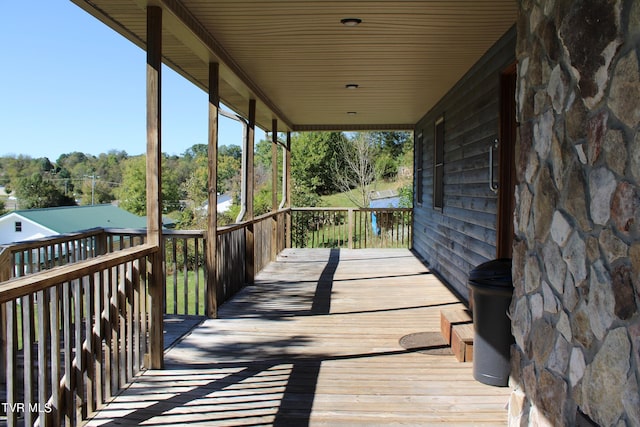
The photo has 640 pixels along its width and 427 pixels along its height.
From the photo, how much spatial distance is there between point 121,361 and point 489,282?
2348 mm

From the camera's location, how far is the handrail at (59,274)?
6.61ft

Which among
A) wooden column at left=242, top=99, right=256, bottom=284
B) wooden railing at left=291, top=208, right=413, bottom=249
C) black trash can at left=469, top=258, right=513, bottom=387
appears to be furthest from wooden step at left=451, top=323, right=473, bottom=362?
wooden railing at left=291, top=208, right=413, bottom=249

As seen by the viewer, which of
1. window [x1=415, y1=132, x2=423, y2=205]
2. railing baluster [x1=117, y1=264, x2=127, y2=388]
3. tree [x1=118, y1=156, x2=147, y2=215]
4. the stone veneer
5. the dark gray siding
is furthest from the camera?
tree [x1=118, y1=156, x2=147, y2=215]

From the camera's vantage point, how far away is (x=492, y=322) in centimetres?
306

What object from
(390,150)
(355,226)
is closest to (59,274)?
(355,226)

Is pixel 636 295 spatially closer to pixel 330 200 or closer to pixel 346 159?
pixel 346 159

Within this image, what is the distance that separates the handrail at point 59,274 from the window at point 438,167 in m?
4.90

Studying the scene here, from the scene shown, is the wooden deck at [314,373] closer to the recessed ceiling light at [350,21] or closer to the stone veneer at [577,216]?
the stone veneer at [577,216]

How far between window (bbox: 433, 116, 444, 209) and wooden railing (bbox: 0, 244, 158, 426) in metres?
4.83

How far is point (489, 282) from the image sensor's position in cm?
305

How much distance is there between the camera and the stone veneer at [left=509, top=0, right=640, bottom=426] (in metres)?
1.53

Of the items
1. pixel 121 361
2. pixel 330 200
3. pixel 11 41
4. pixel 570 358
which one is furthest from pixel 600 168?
pixel 11 41

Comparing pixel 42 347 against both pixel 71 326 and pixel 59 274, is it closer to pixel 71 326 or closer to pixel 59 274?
pixel 59 274

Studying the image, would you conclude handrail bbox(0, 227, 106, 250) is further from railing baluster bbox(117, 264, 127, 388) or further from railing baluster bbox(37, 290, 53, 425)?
railing baluster bbox(37, 290, 53, 425)
